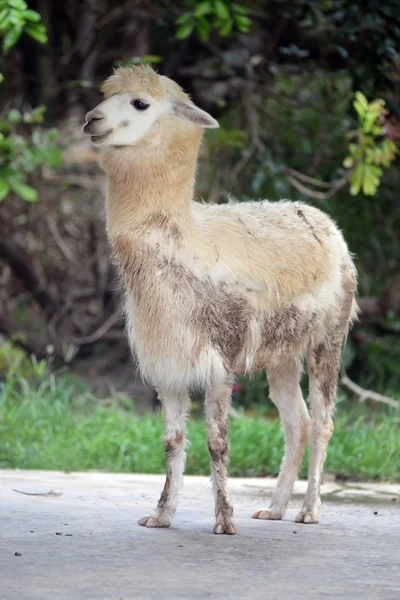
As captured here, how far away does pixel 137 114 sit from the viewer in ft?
14.8

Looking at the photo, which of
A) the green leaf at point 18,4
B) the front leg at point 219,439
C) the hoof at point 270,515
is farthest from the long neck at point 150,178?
the green leaf at point 18,4

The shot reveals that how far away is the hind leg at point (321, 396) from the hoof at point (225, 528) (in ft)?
2.64

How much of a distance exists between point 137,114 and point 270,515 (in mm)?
1982

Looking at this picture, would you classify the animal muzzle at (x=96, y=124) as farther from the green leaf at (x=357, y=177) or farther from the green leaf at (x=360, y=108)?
the green leaf at (x=357, y=177)

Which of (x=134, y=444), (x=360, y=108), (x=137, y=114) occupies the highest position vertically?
(x=137, y=114)

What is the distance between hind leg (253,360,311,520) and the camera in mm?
5137

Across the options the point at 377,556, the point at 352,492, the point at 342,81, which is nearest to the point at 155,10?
the point at 342,81

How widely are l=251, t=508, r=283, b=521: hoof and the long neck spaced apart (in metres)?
1.48

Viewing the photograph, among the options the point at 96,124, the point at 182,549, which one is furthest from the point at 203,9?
the point at 182,549

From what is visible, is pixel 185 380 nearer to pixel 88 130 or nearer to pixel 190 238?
pixel 190 238

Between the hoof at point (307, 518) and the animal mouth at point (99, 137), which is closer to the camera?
the animal mouth at point (99, 137)

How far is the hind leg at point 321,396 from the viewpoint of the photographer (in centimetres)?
517

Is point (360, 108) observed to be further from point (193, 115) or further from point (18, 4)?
point (193, 115)

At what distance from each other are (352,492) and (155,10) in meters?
5.22
